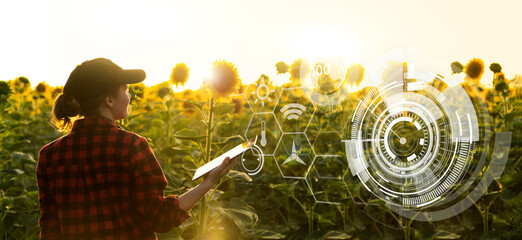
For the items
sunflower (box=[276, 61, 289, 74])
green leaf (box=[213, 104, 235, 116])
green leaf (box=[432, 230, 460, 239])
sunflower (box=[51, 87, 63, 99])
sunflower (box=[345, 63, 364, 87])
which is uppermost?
sunflower (box=[276, 61, 289, 74])

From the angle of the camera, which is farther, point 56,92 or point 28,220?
point 28,220

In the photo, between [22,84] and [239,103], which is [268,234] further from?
[22,84]

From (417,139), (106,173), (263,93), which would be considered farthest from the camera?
(263,93)

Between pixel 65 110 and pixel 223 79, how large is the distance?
1.27m

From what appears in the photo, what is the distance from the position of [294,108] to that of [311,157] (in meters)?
0.33

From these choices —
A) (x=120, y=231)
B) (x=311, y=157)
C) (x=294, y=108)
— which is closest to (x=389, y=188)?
(x=311, y=157)

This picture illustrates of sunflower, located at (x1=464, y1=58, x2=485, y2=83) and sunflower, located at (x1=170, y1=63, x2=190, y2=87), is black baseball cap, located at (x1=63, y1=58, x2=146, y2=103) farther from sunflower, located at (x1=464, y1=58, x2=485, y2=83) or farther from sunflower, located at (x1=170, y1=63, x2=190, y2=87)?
sunflower, located at (x1=464, y1=58, x2=485, y2=83)

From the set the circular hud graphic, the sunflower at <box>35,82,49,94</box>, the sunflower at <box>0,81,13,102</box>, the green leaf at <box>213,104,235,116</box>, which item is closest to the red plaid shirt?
the green leaf at <box>213,104,235,116</box>

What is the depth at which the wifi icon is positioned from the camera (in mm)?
3090

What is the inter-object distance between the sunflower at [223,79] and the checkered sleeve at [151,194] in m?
1.22

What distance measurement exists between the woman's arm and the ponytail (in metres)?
0.43

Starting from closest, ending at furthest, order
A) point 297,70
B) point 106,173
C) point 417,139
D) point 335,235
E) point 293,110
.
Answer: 1. point 106,173
2. point 417,139
3. point 335,235
4. point 293,110
5. point 297,70

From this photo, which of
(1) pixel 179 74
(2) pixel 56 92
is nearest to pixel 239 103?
(1) pixel 179 74

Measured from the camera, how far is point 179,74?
10.9ft
